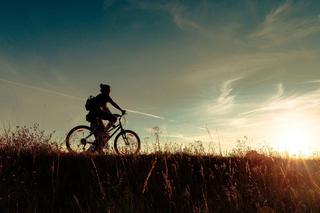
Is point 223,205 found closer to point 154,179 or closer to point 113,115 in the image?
point 154,179

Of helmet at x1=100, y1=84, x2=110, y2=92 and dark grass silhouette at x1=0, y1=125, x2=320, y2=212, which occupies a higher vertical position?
helmet at x1=100, y1=84, x2=110, y2=92

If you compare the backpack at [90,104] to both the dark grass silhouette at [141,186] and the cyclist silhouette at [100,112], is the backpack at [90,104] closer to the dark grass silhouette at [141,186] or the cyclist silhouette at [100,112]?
the cyclist silhouette at [100,112]

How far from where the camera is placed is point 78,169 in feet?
29.1

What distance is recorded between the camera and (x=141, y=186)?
7.76 metres

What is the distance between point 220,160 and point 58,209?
547 cm

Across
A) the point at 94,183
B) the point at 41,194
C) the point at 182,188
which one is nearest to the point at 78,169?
the point at 94,183

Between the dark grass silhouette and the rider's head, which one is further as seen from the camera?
the rider's head

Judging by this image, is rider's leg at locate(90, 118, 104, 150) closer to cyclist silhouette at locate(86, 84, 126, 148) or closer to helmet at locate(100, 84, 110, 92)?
cyclist silhouette at locate(86, 84, 126, 148)

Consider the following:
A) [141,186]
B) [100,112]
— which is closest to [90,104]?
[100,112]

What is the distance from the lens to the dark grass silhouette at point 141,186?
6309mm

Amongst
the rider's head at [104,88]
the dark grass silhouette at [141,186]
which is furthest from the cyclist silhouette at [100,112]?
the dark grass silhouette at [141,186]

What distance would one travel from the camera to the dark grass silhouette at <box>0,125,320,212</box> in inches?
248

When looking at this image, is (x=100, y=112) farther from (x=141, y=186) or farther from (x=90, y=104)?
(x=141, y=186)

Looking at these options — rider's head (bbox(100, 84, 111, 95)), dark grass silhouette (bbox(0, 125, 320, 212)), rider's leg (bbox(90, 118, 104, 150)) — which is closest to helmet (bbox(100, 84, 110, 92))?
rider's head (bbox(100, 84, 111, 95))
